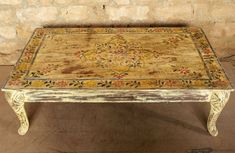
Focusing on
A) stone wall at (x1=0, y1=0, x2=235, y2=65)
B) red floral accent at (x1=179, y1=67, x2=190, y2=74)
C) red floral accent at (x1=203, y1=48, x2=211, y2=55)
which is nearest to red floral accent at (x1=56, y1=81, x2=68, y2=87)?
red floral accent at (x1=179, y1=67, x2=190, y2=74)

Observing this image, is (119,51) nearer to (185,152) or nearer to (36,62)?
(36,62)

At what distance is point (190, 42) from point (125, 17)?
0.79 meters

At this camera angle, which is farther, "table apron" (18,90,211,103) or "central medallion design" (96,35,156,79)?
"central medallion design" (96,35,156,79)

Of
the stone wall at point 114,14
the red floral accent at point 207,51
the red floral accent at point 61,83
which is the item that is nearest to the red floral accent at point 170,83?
the red floral accent at point 207,51

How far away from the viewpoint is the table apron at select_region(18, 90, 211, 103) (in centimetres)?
197

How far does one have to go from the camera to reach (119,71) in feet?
6.90

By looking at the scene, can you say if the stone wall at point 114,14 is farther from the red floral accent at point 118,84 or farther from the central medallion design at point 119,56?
the red floral accent at point 118,84

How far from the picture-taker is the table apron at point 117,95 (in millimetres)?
1969

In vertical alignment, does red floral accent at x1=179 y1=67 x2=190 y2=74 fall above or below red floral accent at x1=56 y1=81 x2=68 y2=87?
above

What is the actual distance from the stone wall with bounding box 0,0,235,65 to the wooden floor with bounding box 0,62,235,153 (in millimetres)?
843

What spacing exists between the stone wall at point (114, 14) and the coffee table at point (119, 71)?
336 mm

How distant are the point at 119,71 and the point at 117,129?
62 centimetres

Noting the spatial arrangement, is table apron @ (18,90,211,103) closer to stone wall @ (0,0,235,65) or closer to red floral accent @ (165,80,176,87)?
red floral accent @ (165,80,176,87)

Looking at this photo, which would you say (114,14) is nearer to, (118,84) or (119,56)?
(119,56)
